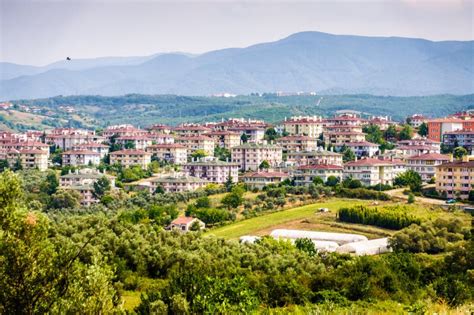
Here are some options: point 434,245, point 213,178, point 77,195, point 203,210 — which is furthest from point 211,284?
point 213,178

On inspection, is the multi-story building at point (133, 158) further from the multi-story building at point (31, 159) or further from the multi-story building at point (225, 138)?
the multi-story building at point (225, 138)

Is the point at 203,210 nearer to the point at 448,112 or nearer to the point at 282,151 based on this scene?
→ the point at 282,151

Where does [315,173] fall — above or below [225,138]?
below

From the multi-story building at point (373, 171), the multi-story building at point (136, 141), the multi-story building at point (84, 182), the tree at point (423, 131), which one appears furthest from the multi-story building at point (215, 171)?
the tree at point (423, 131)

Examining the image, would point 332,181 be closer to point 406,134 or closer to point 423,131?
point 406,134

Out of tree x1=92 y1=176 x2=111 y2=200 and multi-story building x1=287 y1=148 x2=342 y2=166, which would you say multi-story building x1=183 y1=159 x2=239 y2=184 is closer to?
multi-story building x1=287 y1=148 x2=342 y2=166

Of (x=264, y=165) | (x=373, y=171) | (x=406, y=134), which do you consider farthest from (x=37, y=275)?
Result: (x=406, y=134)
